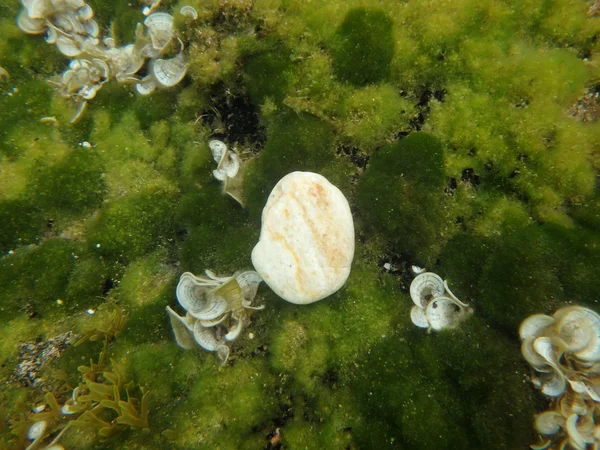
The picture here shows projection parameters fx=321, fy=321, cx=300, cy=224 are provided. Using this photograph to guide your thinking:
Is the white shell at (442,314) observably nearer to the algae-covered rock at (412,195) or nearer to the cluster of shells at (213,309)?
the algae-covered rock at (412,195)

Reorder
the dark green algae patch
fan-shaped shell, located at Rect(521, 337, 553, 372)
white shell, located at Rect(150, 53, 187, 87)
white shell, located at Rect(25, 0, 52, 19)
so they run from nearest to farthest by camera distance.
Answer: fan-shaped shell, located at Rect(521, 337, 553, 372) < the dark green algae patch < white shell, located at Rect(150, 53, 187, 87) < white shell, located at Rect(25, 0, 52, 19)

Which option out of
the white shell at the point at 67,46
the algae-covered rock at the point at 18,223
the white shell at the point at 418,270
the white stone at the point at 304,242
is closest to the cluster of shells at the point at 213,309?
the white stone at the point at 304,242

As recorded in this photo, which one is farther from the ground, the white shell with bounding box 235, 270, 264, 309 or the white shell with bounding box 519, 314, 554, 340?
the white shell with bounding box 519, 314, 554, 340

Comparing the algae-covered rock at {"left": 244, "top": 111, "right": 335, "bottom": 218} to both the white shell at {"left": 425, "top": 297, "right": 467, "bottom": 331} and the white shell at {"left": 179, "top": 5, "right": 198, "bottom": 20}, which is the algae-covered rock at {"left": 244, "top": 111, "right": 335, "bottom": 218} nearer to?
the white shell at {"left": 179, "top": 5, "right": 198, "bottom": 20}

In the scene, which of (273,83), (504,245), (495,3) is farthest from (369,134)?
(495,3)

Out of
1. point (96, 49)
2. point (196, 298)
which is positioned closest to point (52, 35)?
point (96, 49)

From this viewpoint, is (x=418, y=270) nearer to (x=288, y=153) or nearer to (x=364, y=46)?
(x=288, y=153)

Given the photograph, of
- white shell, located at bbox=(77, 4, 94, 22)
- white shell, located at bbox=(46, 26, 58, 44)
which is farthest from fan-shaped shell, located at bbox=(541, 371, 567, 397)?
white shell, located at bbox=(46, 26, 58, 44)
